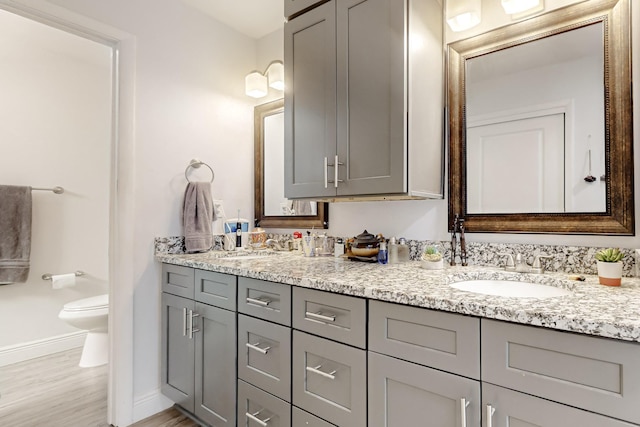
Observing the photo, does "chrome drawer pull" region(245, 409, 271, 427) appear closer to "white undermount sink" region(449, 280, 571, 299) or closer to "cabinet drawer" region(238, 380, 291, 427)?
"cabinet drawer" region(238, 380, 291, 427)

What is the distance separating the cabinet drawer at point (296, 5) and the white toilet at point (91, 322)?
2416 mm

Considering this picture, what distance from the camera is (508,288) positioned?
137 cm

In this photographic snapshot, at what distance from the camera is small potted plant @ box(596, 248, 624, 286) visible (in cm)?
115

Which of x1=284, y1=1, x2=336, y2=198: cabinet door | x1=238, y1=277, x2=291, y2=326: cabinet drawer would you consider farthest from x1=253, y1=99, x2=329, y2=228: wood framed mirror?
x1=238, y1=277, x2=291, y2=326: cabinet drawer

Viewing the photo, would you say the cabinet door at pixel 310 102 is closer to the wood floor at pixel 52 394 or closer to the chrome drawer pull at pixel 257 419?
the chrome drawer pull at pixel 257 419

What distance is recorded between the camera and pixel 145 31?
2064mm

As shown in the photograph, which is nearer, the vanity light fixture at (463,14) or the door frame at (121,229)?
the vanity light fixture at (463,14)

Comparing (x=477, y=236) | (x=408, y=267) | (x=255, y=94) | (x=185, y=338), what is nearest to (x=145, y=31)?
(x=255, y=94)

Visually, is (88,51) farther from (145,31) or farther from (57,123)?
(145,31)

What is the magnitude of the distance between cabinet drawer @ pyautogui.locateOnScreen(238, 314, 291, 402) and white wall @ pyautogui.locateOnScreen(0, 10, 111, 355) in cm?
243

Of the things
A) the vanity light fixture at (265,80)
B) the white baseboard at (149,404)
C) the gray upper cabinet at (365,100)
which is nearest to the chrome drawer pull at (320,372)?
the gray upper cabinet at (365,100)

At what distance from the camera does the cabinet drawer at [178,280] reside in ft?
6.22

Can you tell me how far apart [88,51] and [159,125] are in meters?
1.63

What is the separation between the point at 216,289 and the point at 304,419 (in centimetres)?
74
